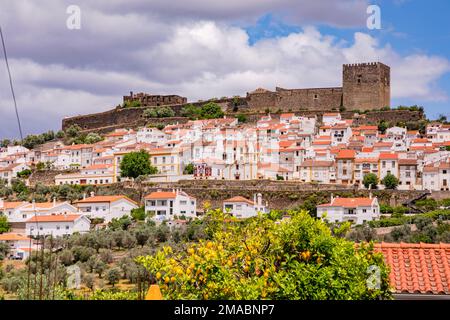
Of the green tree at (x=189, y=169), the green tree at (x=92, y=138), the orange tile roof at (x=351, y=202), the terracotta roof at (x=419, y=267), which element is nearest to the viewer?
the terracotta roof at (x=419, y=267)

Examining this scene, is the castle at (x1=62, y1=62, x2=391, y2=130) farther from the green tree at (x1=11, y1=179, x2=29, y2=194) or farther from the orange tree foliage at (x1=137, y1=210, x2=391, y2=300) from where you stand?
the orange tree foliage at (x1=137, y1=210, x2=391, y2=300)

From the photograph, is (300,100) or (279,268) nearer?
(279,268)

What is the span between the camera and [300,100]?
69.2 m

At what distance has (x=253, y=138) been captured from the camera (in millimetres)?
56281

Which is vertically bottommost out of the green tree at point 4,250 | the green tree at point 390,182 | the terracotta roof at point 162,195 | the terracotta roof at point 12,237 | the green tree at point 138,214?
the green tree at point 4,250

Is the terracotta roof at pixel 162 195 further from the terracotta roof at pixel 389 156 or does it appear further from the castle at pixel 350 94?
the castle at pixel 350 94

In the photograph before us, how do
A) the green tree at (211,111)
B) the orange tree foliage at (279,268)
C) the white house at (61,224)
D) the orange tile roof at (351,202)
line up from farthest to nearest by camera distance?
the green tree at (211,111), the orange tile roof at (351,202), the white house at (61,224), the orange tree foliage at (279,268)

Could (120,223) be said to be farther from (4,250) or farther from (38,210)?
(4,250)

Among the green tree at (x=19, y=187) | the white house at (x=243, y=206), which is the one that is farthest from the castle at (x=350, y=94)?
the green tree at (x=19, y=187)

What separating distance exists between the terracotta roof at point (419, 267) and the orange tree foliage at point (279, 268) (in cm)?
80

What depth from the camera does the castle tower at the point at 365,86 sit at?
65562 millimetres

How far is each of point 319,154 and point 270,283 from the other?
143ft

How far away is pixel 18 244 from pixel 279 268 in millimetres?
30641

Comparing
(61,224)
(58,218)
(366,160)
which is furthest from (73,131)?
(366,160)
